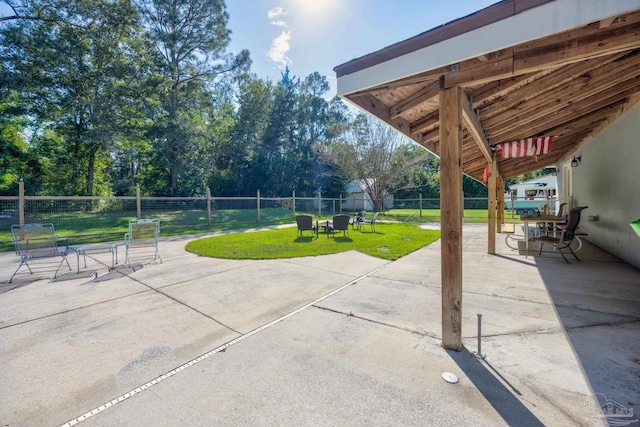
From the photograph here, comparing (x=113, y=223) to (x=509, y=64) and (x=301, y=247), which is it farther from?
(x=509, y=64)

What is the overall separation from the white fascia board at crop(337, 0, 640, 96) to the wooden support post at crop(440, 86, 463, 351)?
0.47 meters

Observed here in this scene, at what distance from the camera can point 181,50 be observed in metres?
18.8

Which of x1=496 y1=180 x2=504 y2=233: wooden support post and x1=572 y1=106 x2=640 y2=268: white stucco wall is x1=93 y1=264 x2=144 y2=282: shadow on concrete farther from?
x1=496 y1=180 x2=504 y2=233: wooden support post

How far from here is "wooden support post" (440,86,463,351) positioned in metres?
2.36

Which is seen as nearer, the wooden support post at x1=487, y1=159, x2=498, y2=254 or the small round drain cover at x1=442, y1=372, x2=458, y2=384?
the small round drain cover at x1=442, y1=372, x2=458, y2=384

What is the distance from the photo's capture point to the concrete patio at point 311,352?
1755mm

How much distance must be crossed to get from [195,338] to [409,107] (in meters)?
3.38

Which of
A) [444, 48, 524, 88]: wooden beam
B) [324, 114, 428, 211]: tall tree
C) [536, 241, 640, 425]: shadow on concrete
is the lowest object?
[536, 241, 640, 425]: shadow on concrete

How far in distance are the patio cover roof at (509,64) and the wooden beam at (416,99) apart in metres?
0.01

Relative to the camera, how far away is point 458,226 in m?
2.38

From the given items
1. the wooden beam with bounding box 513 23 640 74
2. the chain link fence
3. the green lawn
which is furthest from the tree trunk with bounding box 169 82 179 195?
the wooden beam with bounding box 513 23 640 74

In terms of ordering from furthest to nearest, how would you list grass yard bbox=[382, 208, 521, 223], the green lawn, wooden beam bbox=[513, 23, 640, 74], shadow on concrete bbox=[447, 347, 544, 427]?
1. grass yard bbox=[382, 208, 521, 223]
2. the green lawn
3. wooden beam bbox=[513, 23, 640, 74]
4. shadow on concrete bbox=[447, 347, 544, 427]

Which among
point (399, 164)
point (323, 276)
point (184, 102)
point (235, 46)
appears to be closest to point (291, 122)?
point (235, 46)

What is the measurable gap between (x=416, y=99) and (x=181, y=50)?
21.4 m
